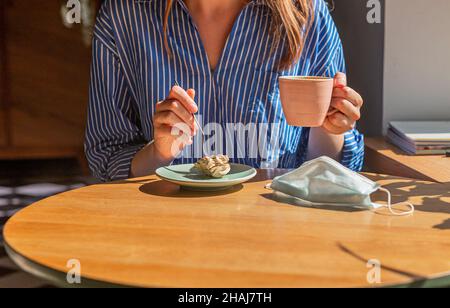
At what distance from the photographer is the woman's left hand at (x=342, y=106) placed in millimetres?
1384

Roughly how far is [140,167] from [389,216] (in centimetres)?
66

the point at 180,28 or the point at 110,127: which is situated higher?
the point at 180,28

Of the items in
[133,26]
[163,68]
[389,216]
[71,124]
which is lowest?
[71,124]

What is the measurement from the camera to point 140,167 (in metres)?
1.59

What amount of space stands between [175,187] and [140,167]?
0.25m

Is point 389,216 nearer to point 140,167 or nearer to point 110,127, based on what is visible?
point 140,167

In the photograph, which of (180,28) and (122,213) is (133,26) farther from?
(122,213)

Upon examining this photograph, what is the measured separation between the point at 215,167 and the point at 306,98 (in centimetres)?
23

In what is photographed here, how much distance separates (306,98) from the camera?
51.3 inches

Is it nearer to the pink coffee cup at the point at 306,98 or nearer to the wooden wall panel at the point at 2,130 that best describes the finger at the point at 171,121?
the pink coffee cup at the point at 306,98
